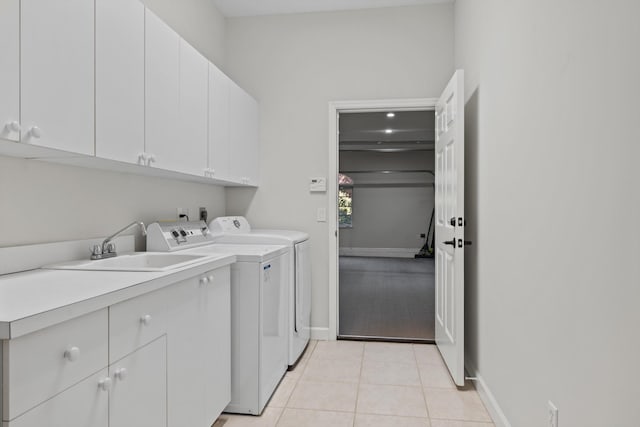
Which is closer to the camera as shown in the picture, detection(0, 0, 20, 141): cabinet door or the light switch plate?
detection(0, 0, 20, 141): cabinet door

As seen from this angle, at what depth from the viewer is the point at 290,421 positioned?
222 cm

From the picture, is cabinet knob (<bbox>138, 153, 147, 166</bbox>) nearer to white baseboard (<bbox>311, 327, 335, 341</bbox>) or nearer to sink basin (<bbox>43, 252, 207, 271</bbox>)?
sink basin (<bbox>43, 252, 207, 271</bbox>)

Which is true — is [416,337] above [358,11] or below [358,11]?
below

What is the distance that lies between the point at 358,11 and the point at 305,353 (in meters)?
3.01

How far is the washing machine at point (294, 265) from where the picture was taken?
2.90m

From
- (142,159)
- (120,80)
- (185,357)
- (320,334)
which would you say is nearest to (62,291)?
(185,357)

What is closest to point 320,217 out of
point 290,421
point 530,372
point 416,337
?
point 416,337

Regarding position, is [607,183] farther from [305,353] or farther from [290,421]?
[305,353]

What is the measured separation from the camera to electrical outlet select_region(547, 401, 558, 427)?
1482mm

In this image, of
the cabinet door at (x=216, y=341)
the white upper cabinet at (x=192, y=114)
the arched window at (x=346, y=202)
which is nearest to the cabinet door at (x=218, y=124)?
the white upper cabinet at (x=192, y=114)

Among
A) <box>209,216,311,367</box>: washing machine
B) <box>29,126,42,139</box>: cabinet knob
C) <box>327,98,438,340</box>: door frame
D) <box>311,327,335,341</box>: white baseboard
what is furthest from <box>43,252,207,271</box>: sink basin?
<box>311,327,335,341</box>: white baseboard

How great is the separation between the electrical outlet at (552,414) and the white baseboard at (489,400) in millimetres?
542

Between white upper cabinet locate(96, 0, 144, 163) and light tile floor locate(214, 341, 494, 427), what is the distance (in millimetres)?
1548

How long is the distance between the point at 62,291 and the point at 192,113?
1494 mm
